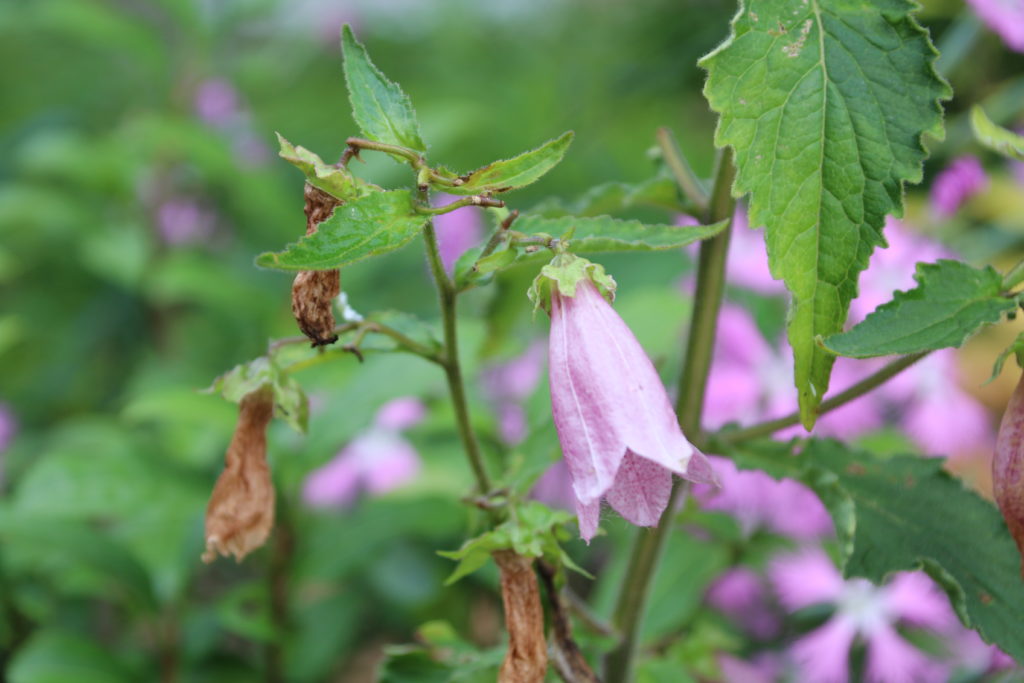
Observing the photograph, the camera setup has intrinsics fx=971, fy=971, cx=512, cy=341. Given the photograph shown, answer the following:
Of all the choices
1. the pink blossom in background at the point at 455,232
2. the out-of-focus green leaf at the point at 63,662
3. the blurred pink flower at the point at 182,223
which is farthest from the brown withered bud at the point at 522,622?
the blurred pink flower at the point at 182,223

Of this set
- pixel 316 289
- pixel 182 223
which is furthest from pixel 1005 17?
pixel 182 223

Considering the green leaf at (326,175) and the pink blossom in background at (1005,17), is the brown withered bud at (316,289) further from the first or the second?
the pink blossom in background at (1005,17)

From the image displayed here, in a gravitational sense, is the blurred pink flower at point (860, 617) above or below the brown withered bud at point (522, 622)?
above

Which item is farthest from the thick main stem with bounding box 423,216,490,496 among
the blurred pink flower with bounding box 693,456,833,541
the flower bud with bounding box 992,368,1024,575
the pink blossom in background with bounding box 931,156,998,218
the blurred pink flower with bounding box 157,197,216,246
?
the blurred pink flower with bounding box 157,197,216,246

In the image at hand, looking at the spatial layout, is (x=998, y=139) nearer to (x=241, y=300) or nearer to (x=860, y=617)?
(x=860, y=617)

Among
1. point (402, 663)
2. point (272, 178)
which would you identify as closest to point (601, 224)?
point (402, 663)

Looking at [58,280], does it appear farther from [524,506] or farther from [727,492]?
[524,506]
